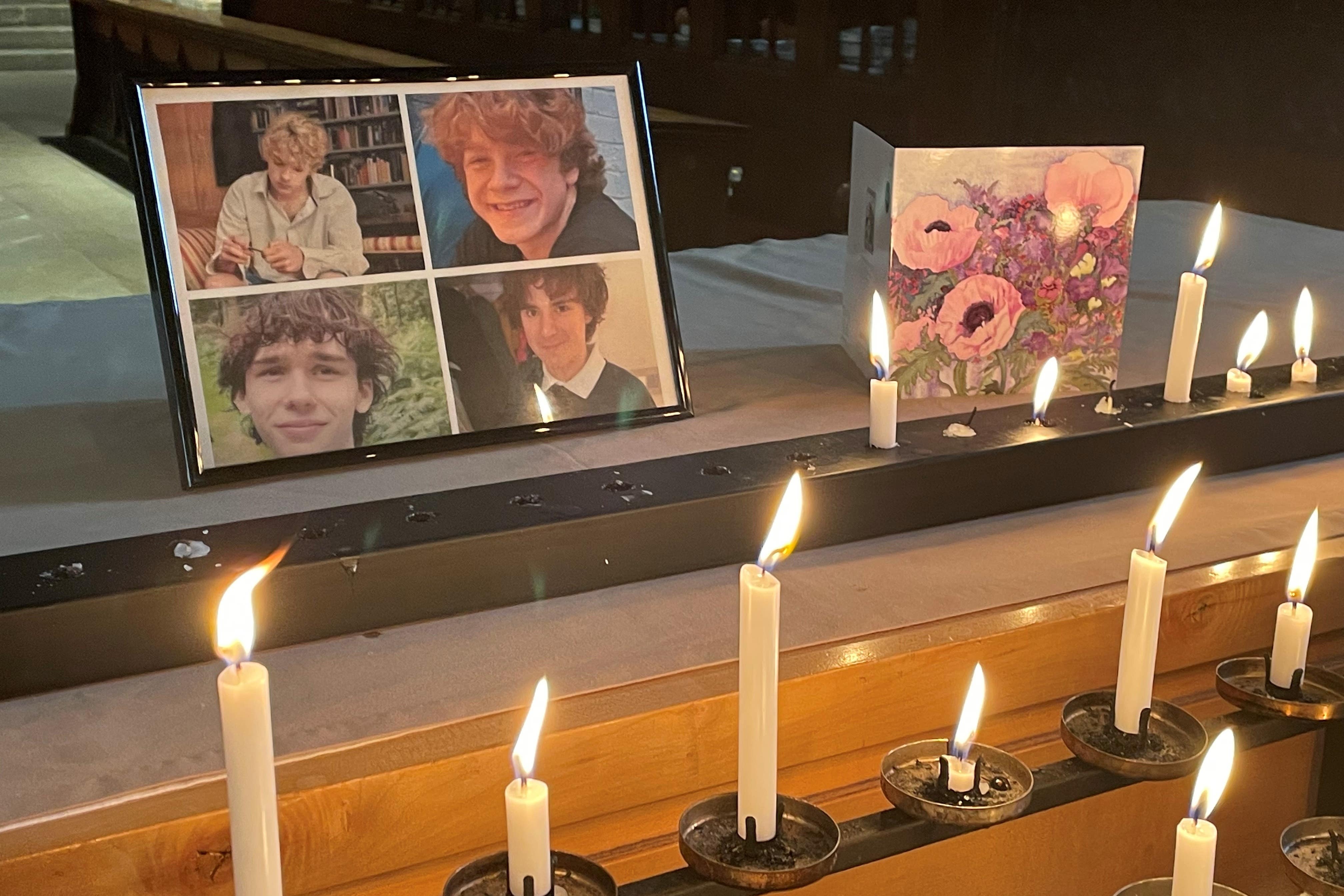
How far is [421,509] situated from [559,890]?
29 cm

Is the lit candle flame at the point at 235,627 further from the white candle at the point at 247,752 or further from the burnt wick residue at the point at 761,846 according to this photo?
the burnt wick residue at the point at 761,846

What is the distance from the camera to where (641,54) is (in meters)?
2.80

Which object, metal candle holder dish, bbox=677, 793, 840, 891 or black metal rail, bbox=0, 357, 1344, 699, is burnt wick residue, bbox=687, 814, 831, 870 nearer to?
metal candle holder dish, bbox=677, 793, 840, 891

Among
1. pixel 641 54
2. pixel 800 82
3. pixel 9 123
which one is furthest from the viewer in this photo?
pixel 9 123

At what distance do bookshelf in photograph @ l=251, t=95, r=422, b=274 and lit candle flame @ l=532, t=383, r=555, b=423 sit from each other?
0.11 m

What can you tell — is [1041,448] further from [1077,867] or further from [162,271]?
[162,271]

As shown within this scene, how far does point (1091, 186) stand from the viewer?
1.00m

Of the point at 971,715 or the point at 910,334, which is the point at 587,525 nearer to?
the point at 971,715

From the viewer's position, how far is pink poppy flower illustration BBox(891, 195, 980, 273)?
97 cm

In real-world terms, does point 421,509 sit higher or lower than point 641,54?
lower

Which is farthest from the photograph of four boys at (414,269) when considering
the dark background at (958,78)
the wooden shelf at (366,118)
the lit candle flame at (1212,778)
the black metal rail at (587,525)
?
the dark background at (958,78)

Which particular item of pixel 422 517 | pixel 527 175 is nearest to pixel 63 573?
pixel 422 517

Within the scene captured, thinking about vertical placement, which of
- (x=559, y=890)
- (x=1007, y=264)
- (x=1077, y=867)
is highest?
(x=1007, y=264)

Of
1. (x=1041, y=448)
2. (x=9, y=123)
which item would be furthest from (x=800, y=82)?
(x=9, y=123)
